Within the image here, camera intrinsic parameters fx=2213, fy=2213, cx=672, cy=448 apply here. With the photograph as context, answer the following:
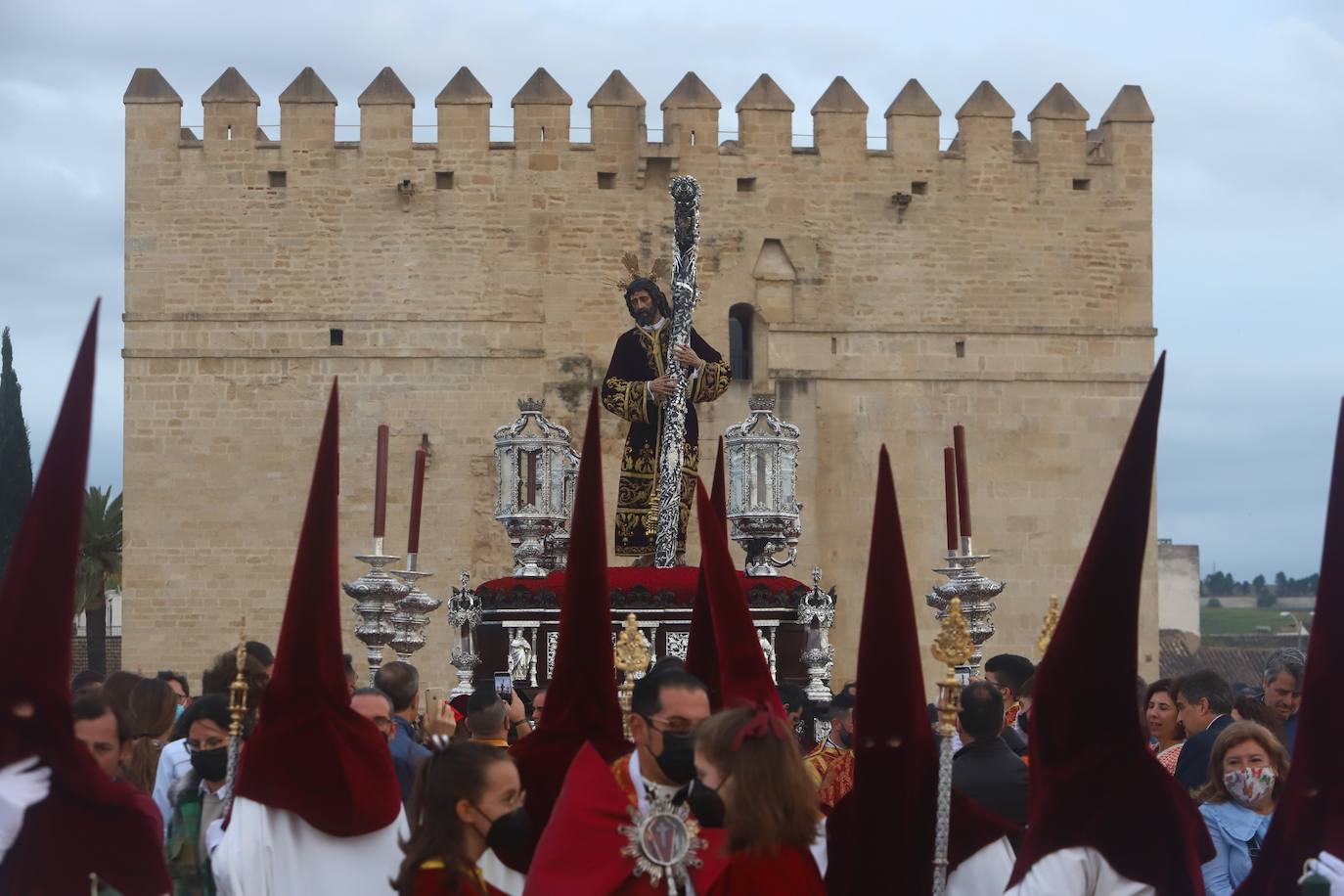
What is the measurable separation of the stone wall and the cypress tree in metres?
4.77

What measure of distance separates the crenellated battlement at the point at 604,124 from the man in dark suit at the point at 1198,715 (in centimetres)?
1799

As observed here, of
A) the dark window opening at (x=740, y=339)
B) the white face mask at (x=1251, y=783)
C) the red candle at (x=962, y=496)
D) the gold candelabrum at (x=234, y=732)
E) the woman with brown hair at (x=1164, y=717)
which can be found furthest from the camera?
the dark window opening at (x=740, y=339)

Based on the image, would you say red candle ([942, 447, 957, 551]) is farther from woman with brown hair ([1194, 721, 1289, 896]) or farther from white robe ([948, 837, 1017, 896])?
white robe ([948, 837, 1017, 896])

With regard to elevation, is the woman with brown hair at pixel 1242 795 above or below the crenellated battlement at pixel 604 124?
below

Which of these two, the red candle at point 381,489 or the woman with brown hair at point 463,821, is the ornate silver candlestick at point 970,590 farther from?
the woman with brown hair at point 463,821

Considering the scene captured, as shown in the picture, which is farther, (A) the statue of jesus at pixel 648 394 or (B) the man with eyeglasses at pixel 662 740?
(A) the statue of jesus at pixel 648 394

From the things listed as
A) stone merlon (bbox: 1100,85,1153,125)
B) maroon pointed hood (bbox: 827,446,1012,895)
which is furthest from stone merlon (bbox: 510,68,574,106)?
maroon pointed hood (bbox: 827,446,1012,895)

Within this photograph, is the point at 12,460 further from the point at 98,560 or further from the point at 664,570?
the point at 664,570

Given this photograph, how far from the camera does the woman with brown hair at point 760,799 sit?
16.3 ft

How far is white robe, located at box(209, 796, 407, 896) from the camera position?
18.5 feet

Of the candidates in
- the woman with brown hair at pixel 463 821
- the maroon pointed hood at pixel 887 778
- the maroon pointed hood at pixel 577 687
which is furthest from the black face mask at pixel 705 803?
the maroon pointed hood at pixel 577 687

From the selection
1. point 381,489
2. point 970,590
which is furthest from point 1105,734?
point 381,489

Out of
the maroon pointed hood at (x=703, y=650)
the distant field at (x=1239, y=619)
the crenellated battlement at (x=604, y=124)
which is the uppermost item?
the crenellated battlement at (x=604, y=124)

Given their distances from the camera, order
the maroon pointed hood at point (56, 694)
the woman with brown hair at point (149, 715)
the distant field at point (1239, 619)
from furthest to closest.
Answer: the distant field at point (1239, 619) < the woman with brown hair at point (149, 715) < the maroon pointed hood at point (56, 694)
